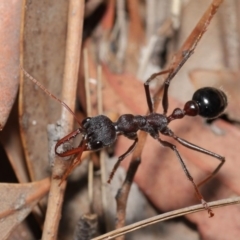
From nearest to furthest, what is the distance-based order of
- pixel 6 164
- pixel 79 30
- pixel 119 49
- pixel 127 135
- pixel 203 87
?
pixel 79 30 < pixel 6 164 < pixel 127 135 < pixel 203 87 < pixel 119 49

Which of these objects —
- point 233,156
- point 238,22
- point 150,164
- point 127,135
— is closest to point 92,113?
point 127,135

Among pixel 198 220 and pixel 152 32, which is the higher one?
pixel 152 32

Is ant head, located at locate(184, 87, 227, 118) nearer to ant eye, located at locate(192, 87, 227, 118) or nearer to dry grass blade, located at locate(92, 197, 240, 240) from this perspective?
ant eye, located at locate(192, 87, 227, 118)

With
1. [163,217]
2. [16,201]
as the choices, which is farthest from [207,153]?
[16,201]

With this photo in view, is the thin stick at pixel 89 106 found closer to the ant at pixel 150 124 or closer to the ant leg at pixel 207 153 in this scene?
the ant at pixel 150 124

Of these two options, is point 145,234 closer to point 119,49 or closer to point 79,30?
point 79,30

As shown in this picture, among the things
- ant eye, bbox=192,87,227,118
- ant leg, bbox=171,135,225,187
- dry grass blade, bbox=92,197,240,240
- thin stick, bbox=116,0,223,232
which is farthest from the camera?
ant eye, bbox=192,87,227,118

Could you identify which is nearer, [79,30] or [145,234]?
[79,30]

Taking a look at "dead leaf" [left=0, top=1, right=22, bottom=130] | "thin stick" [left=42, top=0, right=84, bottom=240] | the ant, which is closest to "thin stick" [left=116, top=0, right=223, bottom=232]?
the ant
